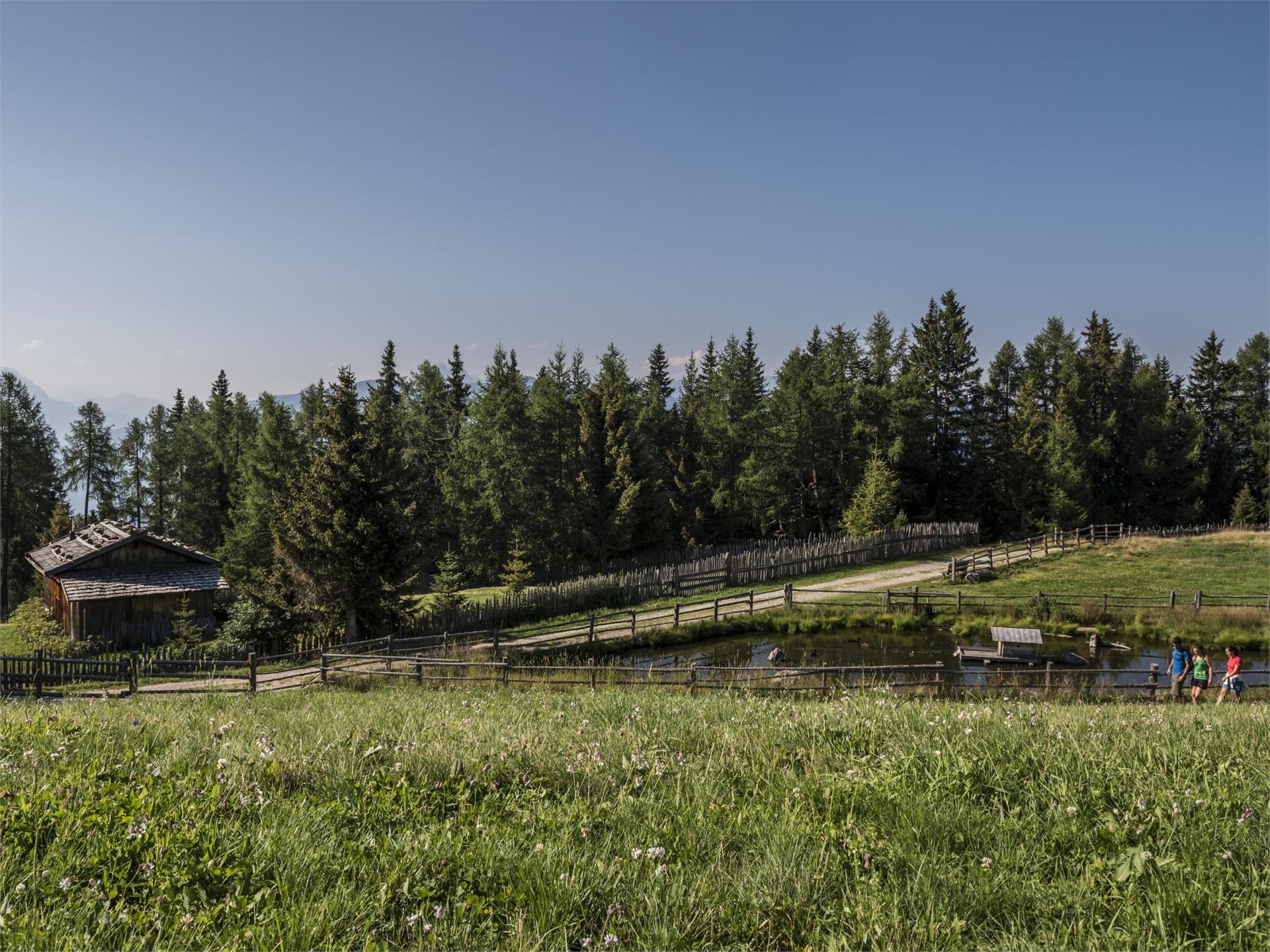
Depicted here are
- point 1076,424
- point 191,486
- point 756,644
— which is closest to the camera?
point 756,644

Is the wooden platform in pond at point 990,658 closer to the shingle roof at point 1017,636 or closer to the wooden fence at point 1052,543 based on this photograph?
the shingle roof at point 1017,636

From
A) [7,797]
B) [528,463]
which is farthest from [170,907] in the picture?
[528,463]

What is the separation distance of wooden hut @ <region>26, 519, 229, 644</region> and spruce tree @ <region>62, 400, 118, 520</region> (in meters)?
35.4

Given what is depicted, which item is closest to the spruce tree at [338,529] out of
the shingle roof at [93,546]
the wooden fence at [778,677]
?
the wooden fence at [778,677]

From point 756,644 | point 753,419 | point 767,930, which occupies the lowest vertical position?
point 756,644

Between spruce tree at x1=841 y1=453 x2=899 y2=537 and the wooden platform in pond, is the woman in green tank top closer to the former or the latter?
the wooden platform in pond

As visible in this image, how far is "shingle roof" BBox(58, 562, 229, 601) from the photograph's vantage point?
100 feet

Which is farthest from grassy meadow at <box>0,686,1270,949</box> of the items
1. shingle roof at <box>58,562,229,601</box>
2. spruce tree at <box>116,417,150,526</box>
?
spruce tree at <box>116,417,150,526</box>

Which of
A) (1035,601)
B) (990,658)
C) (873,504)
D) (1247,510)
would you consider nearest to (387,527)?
(990,658)

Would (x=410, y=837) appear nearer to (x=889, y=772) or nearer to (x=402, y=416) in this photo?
(x=889, y=772)

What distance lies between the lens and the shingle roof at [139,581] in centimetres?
3050

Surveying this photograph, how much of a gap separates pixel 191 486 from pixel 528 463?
29.3 meters

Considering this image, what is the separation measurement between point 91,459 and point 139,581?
141 feet

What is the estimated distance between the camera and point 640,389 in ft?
241
